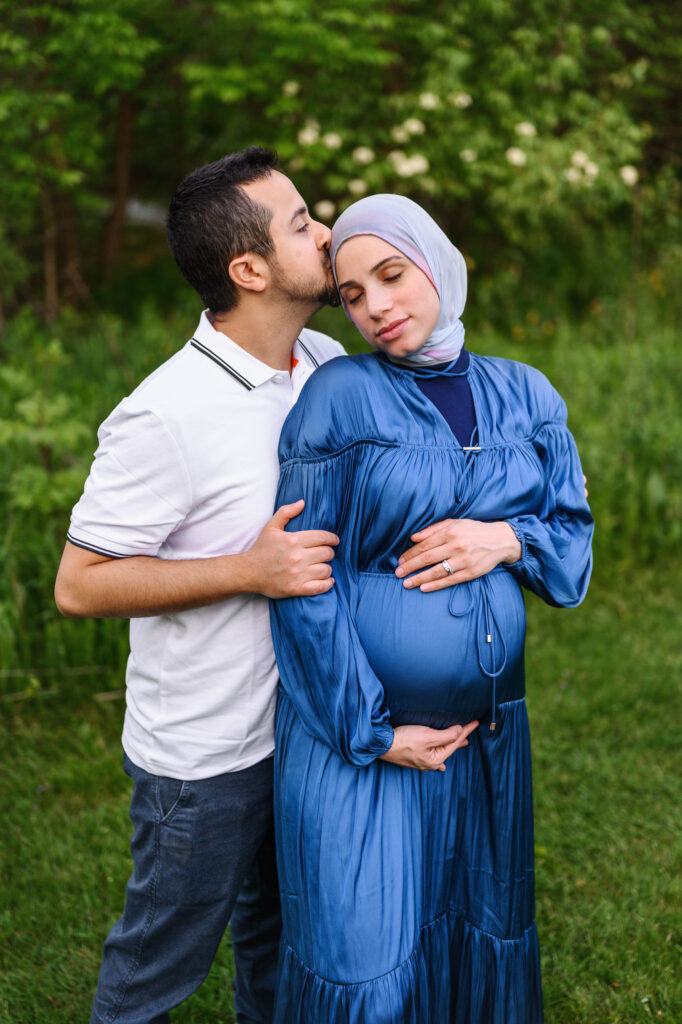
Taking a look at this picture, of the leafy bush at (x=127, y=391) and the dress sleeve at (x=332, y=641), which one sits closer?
the dress sleeve at (x=332, y=641)

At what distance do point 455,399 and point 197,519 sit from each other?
57 cm

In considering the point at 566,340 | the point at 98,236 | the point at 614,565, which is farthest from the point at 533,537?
the point at 98,236

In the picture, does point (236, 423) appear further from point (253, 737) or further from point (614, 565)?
point (614, 565)

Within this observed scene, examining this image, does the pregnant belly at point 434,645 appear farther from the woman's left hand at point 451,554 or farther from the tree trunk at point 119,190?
the tree trunk at point 119,190

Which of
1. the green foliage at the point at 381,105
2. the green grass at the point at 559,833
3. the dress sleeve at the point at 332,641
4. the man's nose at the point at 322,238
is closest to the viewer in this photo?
the dress sleeve at the point at 332,641

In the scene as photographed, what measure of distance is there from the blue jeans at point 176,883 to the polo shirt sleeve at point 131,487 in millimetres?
525

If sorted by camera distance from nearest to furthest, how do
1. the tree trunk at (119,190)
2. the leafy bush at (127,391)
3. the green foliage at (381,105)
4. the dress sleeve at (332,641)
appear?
the dress sleeve at (332,641) < the leafy bush at (127,391) < the green foliage at (381,105) < the tree trunk at (119,190)

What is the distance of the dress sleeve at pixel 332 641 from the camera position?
68.5 inches

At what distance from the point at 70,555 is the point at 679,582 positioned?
389cm

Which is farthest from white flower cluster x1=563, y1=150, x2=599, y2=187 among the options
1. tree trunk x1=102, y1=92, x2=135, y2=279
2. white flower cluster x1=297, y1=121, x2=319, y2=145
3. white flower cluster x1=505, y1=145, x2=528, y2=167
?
tree trunk x1=102, y1=92, x2=135, y2=279

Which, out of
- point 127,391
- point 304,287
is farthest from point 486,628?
point 127,391

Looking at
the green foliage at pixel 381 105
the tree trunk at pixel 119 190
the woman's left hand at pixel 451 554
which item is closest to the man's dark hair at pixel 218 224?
the woman's left hand at pixel 451 554

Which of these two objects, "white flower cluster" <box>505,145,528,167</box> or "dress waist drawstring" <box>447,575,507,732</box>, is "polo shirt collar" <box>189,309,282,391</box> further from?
"white flower cluster" <box>505,145,528,167</box>

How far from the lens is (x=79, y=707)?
395 cm
